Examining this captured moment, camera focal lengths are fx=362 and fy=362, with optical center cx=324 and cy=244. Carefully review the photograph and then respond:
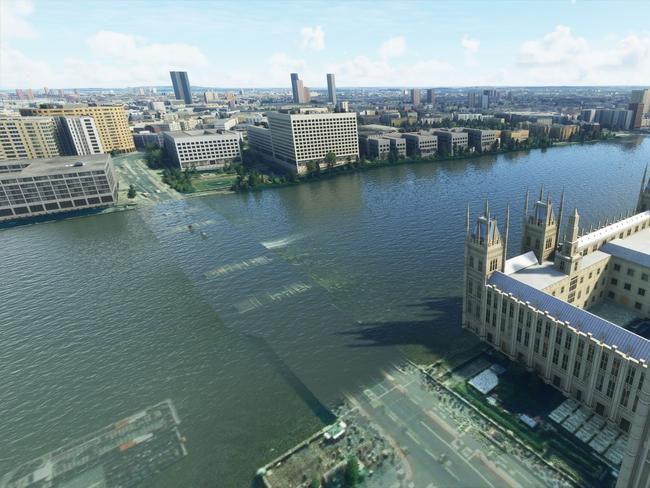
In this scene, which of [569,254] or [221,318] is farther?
[221,318]

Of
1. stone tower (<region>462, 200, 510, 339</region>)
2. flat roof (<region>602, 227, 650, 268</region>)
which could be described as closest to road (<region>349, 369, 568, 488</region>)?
stone tower (<region>462, 200, 510, 339</region>)

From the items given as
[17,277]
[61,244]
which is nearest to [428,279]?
[17,277]

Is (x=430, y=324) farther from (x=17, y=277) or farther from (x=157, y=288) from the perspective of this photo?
(x=17, y=277)

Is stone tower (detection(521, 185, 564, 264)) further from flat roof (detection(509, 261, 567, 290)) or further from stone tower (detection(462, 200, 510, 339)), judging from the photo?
stone tower (detection(462, 200, 510, 339))

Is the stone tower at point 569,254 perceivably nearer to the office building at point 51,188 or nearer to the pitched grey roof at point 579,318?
the pitched grey roof at point 579,318

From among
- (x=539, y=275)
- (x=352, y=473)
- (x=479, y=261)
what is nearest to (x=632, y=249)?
(x=539, y=275)

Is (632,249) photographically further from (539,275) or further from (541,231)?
(539,275)
